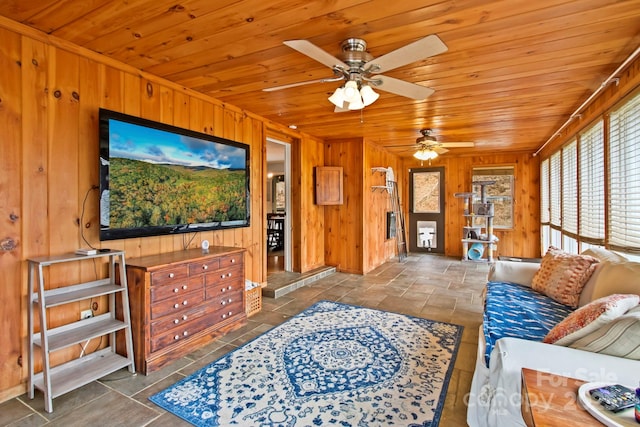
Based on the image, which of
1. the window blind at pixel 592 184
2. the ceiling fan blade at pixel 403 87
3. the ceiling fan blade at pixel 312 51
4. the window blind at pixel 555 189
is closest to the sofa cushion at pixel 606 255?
the window blind at pixel 592 184

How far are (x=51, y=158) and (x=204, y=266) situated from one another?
1.40 metres

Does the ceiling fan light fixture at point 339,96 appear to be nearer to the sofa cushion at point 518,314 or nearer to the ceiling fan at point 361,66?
the ceiling fan at point 361,66

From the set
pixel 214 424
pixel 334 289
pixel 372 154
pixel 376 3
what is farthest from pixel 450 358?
pixel 372 154

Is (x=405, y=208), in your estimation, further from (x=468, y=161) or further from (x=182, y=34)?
(x=182, y=34)

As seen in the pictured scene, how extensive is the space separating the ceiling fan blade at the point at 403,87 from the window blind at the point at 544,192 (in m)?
5.07

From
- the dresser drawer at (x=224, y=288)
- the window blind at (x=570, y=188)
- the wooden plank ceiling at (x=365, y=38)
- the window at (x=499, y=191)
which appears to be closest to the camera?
the wooden plank ceiling at (x=365, y=38)

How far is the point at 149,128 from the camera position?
8.83 ft

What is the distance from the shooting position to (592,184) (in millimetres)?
3412

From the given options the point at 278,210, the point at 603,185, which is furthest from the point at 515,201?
the point at 278,210

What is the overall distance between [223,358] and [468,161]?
704 centimetres

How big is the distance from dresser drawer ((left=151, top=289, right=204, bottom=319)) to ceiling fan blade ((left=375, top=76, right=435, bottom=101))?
236 cm

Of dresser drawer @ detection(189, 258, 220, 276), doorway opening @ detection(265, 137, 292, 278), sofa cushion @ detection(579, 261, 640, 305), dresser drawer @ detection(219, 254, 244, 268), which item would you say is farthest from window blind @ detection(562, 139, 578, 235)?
dresser drawer @ detection(189, 258, 220, 276)

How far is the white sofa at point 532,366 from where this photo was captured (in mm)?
1266

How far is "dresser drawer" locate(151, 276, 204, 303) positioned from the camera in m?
2.40
